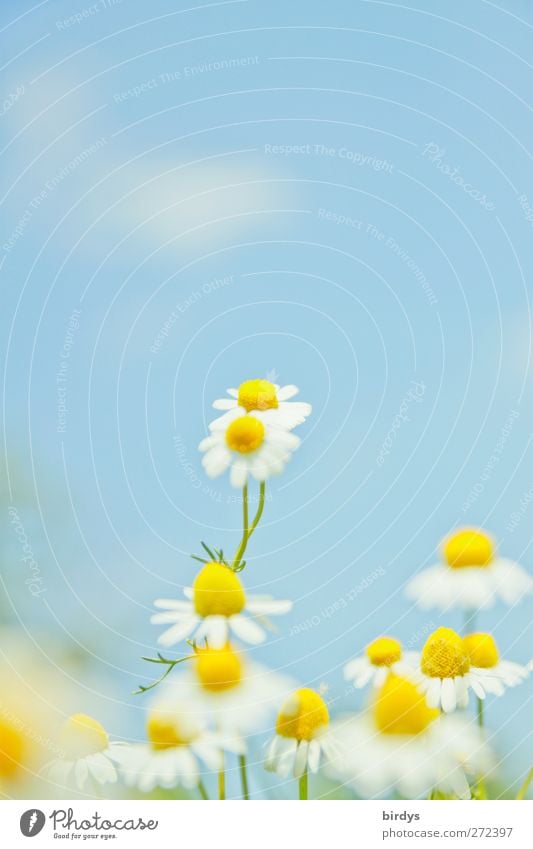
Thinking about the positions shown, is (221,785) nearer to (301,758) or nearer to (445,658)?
(301,758)

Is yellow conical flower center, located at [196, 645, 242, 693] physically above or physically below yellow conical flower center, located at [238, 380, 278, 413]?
below

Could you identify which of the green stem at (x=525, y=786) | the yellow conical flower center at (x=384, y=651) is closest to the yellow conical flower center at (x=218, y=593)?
the yellow conical flower center at (x=384, y=651)

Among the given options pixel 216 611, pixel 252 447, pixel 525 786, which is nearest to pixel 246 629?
pixel 216 611

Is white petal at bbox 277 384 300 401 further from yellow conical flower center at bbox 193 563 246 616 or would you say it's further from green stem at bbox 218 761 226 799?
green stem at bbox 218 761 226 799

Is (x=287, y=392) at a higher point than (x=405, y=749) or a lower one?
higher

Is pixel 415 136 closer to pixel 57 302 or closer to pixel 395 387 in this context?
pixel 395 387
